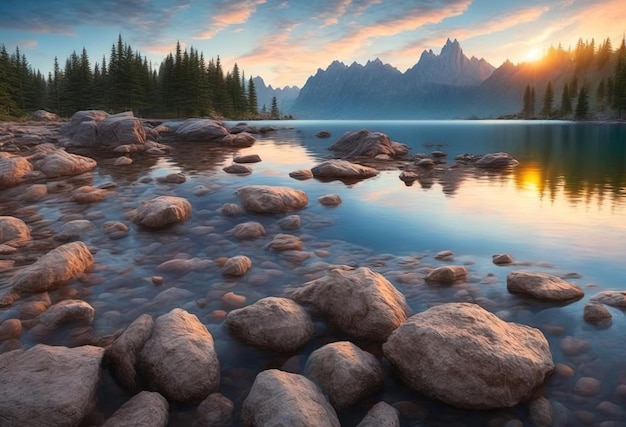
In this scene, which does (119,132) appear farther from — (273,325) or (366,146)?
(273,325)

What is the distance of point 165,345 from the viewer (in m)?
5.09

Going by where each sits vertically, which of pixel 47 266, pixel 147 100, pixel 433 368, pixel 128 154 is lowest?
pixel 433 368

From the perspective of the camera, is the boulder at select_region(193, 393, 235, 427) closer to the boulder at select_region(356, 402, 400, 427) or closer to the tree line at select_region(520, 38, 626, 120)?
the boulder at select_region(356, 402, 400, 427)

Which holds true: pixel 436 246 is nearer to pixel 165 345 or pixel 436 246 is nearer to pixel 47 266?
pixel 165 345

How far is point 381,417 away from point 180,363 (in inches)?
96.6

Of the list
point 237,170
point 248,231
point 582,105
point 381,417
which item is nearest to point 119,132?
point 237,170

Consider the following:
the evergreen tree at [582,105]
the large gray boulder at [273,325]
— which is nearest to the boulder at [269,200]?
the large gray boulder at [273,325]

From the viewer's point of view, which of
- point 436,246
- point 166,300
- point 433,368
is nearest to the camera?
point 433,368

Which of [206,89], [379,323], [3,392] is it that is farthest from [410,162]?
[206,89]

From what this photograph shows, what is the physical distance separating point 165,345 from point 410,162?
25.8 metres

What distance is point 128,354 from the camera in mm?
5117

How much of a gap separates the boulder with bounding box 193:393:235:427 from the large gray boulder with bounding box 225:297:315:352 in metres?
1.14

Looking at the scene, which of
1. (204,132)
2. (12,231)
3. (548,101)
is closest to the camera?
(12,231)

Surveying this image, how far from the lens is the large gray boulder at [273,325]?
19.2 ft
